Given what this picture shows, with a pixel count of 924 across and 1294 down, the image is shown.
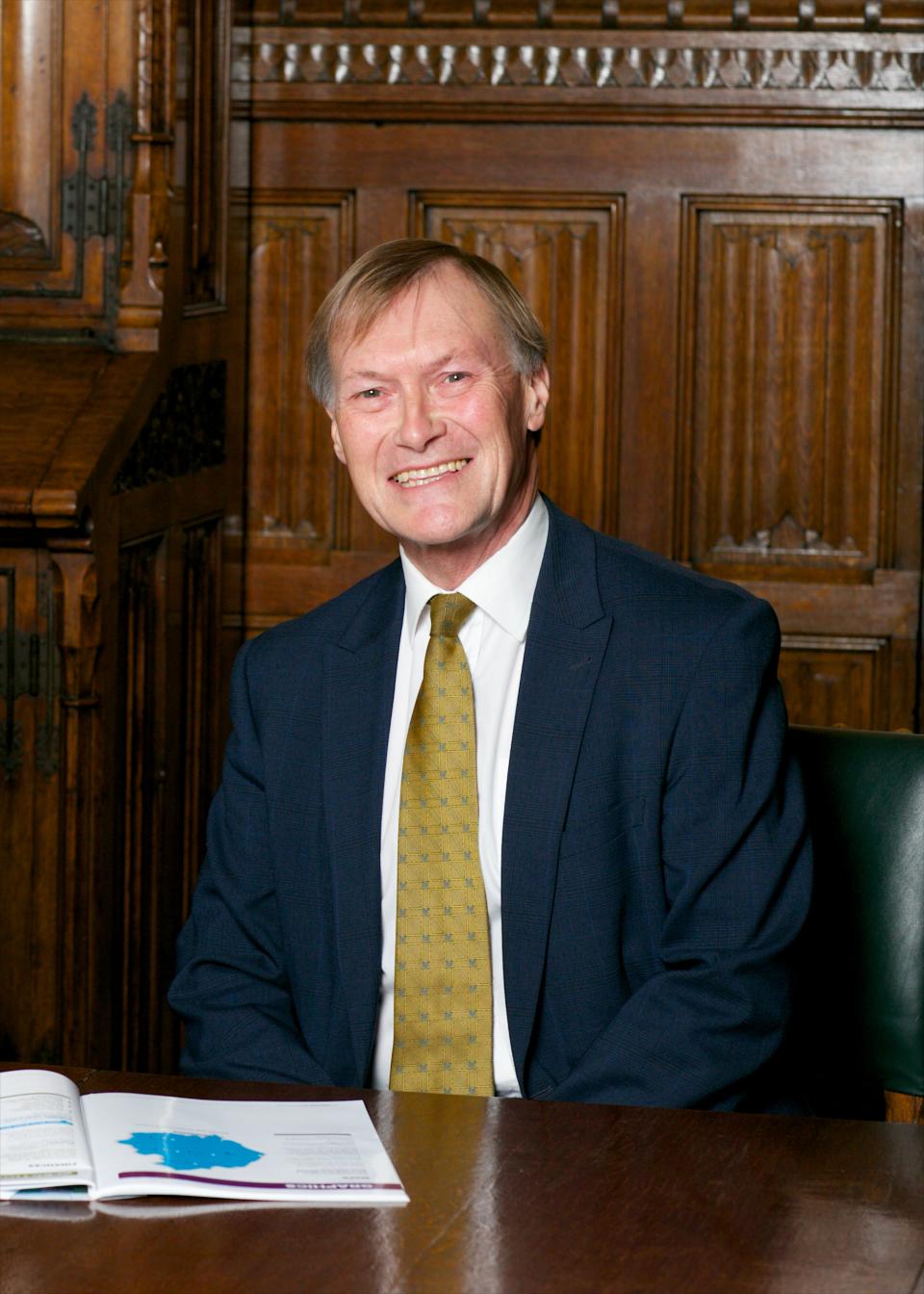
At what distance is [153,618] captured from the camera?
318cm

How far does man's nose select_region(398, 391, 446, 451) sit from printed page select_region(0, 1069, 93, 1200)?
815 millimetres

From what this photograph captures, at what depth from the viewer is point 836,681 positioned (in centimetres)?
362

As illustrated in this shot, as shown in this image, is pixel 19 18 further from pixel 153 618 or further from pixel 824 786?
pixel 824 786

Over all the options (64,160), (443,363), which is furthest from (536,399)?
(64,160)

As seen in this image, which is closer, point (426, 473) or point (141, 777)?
point (426, 473)

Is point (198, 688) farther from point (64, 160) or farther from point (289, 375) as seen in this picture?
point (64, 160)

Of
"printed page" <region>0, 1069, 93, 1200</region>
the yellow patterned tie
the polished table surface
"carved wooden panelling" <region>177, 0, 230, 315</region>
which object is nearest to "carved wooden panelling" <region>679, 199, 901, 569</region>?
"carved wooden panelling" <region>177, 0, 230, 315</region>

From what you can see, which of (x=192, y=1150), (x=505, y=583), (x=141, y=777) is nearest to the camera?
(x=192, y=1150)

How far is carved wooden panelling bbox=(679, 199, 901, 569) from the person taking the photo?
3.56 metres

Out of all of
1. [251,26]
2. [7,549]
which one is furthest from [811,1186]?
[251,26]

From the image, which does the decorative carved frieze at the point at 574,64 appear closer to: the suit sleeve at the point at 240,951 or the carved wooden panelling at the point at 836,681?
the carved wooden panelling at the point at 836,681

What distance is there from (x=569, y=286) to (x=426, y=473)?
1.69m

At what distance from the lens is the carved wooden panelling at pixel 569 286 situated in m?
3.61

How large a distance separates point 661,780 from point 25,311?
1731 mm
